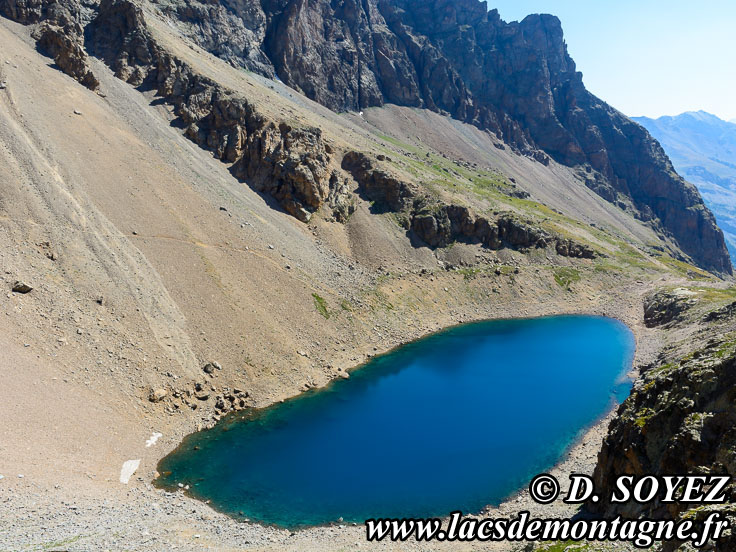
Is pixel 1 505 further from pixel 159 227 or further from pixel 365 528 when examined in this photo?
pixel 159 227

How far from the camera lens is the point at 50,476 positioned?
36781mm

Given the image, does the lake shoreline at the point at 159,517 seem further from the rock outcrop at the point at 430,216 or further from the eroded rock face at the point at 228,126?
the rock outcrop at the point at 430,216

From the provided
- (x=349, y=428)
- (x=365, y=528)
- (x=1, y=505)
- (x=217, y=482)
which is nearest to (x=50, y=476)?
(x=1, y=505)

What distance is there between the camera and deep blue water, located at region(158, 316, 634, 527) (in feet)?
136

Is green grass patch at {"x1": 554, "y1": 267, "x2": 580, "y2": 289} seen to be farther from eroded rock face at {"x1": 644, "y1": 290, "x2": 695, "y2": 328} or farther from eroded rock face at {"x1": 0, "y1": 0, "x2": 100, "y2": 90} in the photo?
eroded rock face at {"x1": 0, "y1": 0, "x2": 100, "y2": 90}

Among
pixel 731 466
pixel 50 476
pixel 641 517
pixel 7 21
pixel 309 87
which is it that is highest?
pixel 309 87

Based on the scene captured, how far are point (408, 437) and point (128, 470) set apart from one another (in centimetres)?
2775

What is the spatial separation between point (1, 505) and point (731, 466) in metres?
44.0

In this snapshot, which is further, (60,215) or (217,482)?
(60,215)

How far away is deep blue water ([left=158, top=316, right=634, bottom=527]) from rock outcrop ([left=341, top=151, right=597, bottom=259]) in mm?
31645

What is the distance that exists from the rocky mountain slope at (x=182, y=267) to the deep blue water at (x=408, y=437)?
2988 millimetres

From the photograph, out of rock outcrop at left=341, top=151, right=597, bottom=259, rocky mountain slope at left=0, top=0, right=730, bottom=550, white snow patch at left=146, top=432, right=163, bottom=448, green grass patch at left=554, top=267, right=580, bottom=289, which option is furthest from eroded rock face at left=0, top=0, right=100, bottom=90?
green grass patch at left=554, top=267, right=580, bottom=289

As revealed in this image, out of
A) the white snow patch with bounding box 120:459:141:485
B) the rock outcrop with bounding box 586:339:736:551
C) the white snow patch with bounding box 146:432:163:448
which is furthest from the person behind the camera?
the white snow patch with bounding box 146:432:163:448

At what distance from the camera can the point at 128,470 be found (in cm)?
4175
